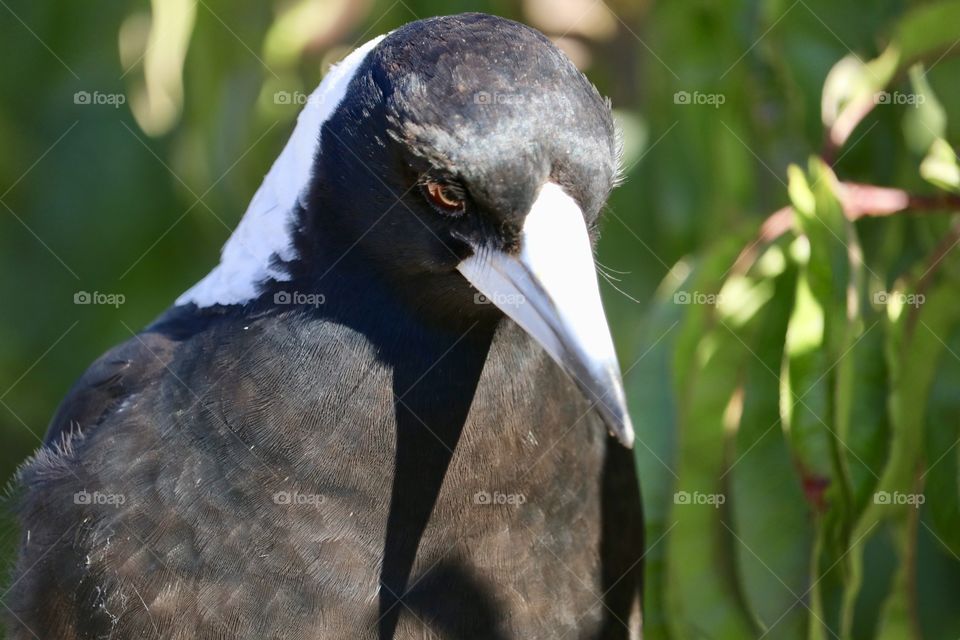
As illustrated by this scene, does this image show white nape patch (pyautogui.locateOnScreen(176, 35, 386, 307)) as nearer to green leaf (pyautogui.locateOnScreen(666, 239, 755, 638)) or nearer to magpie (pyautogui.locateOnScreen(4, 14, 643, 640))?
magpie (pyautogui.locateOnScreen(4, 14, 643, 640))

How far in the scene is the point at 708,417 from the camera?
204 cm

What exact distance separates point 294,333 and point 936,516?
38.8 inches

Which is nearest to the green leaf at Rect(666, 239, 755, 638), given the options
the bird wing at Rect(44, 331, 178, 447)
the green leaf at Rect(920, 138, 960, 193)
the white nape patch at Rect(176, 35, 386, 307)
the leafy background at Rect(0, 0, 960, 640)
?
the leafy background at Rect(0, 0, 960, 640)

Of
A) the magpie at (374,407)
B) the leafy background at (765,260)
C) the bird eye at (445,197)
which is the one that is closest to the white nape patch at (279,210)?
the magpie at (374,407)

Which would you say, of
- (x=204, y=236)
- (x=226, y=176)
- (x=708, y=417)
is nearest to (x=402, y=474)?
(x=708, y=417)

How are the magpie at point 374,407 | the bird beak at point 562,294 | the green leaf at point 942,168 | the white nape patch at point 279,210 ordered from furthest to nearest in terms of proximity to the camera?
the white nape patch at point 279,210, the green leaf at point 942,168, the magpie at point 374,407, the bird beak at point 562,294

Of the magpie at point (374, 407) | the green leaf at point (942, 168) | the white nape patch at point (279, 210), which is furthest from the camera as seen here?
the white nape patch at point (279, 210)

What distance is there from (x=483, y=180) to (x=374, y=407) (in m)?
0.42

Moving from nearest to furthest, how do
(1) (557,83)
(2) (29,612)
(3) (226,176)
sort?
(1) (557,83) < (2) (29,612) < (3) (226,176)

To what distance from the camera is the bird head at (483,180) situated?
1739 millimetres

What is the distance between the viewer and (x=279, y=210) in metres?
2.11

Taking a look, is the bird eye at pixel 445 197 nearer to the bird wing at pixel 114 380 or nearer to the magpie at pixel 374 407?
the magpie at pixel 374 407

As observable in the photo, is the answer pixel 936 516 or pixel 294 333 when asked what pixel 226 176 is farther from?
pixel 936 516

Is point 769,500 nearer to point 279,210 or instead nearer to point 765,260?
point 765,260
